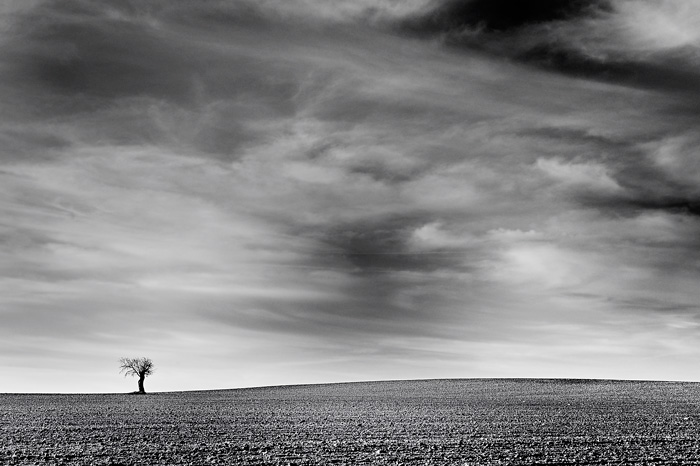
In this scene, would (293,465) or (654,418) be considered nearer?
(293,465)

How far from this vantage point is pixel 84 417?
43188mm

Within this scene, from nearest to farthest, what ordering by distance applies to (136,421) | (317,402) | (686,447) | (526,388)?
(686,447) < (136,421) < (317,402) < (526,388)

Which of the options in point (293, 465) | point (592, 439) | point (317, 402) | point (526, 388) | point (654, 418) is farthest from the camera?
point (526, 388)

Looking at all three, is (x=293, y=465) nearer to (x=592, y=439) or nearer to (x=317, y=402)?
(x=592, y=439)

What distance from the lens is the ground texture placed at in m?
25.0

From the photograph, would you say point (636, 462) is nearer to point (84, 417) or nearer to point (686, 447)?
point (686, 447)

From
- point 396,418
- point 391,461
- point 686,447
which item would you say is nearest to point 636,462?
point 686,447

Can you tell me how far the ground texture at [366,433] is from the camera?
2503cm

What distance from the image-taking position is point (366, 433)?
105 ft

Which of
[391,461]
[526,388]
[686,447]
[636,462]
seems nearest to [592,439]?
[686,447]

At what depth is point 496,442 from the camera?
29.3 m


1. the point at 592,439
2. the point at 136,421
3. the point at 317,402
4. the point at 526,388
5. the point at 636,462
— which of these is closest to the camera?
the point at 636,462

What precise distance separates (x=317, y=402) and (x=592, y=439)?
97.6 feet

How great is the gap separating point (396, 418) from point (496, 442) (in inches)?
471
